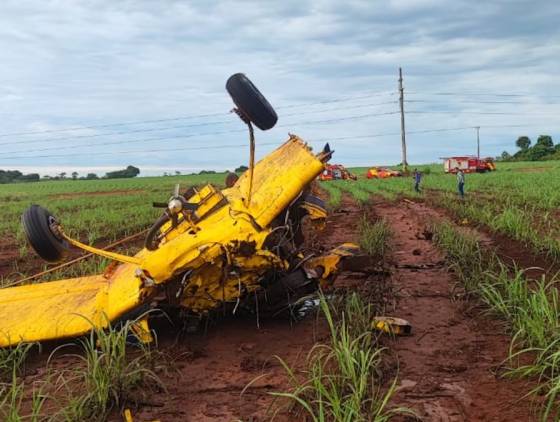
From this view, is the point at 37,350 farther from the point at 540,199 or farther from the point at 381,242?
the point at 540,199

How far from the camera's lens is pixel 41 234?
3578 mm

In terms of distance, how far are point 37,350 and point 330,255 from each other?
217cm

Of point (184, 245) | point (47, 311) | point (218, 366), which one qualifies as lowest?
point (218, 366)

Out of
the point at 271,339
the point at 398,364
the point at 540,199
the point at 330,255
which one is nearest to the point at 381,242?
the point at 330,255

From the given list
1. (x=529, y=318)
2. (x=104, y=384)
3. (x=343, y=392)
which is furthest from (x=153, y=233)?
(x=529, y=318)

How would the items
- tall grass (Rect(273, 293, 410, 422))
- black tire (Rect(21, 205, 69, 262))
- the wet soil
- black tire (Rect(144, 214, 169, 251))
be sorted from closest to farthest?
tall grass (Rect(273, 293, 410, 422)) < the wet soil < black tire (Rect(21, 205, 69, 262)) < black tire (Rect(144, 214, 169, 251))

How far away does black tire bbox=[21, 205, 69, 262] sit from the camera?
11.7ft

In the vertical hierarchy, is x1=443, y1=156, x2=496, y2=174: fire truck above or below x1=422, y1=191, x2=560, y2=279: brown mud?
above

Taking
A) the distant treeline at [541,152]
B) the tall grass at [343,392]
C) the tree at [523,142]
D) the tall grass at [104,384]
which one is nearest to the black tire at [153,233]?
the tall grass at [104,384]

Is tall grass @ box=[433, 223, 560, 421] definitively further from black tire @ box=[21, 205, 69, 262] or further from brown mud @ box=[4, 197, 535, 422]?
black tire @ box=[21, 205, 69, 262]

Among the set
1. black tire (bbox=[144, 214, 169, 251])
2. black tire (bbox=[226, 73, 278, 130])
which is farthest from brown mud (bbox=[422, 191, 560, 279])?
black tire (bbox=[144, 214, 169, 251])

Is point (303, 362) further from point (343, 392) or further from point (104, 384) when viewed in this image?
point (104, 384)

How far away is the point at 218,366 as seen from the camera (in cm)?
340

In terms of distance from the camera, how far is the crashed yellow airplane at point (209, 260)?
3.45 meters
